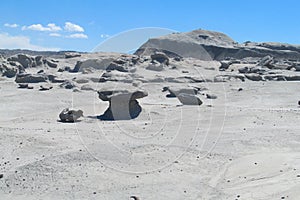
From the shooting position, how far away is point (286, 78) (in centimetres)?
2262

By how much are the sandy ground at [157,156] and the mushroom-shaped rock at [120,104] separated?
1.04 feet

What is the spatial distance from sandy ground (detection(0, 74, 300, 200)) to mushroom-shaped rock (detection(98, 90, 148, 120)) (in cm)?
32

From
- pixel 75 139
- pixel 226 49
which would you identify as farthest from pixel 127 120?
→ pixel 226 49

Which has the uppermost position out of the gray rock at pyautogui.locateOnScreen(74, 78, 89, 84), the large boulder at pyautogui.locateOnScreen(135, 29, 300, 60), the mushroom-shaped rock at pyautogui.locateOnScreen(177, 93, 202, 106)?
the large boulder at pyautogui.locateOnScreen(135, 29, 300, 60)

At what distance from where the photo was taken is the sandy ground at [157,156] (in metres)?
5.80

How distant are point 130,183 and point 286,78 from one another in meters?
18.1

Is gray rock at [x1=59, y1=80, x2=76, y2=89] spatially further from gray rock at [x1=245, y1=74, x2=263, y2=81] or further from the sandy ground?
gray rock at [x1=245, y1=74, x2=263, y2=81]

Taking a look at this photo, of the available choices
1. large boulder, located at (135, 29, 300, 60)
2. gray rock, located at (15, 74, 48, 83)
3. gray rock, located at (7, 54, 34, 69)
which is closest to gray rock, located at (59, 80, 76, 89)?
gray rock, located at (15, 74, 48, 83)

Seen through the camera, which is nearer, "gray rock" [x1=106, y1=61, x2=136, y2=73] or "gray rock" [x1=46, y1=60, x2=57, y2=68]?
"gray rock" [x1=106, y1=61, x2=136, y2=73]

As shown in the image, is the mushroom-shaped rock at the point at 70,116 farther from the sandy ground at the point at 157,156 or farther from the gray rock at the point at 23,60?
the gray rock at the point at 23,60

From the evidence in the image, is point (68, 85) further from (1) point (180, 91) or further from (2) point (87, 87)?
(1) point (180, 91)

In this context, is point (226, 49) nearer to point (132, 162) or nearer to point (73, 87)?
point (73, 87)

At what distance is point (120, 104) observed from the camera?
11.8m

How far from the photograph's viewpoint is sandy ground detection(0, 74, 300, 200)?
580 cm
